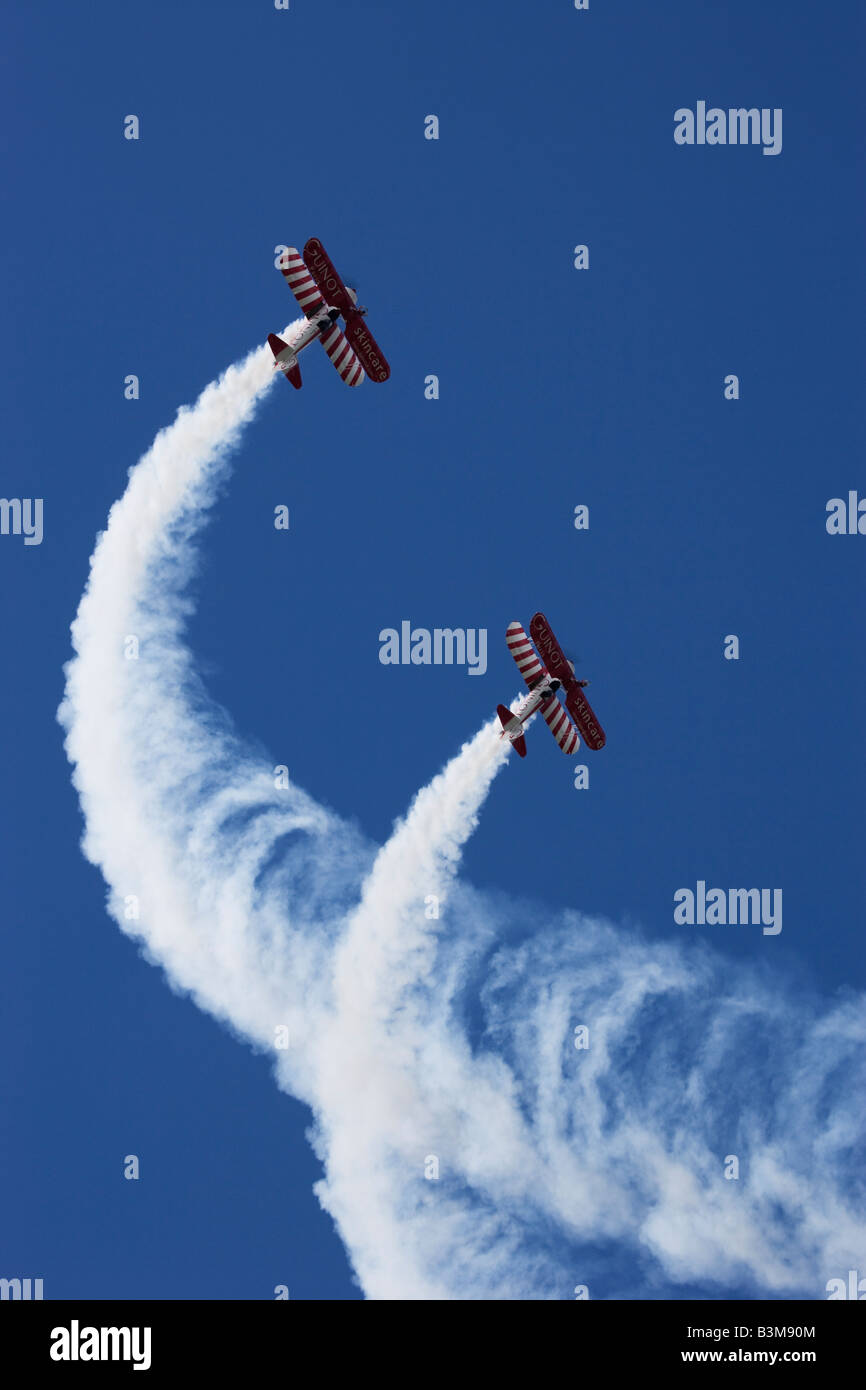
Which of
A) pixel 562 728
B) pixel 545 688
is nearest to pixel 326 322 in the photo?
pixel 545 688

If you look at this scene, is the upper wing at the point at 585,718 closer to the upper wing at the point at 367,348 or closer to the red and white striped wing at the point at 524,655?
the red and white striped wing at the point at 524,655

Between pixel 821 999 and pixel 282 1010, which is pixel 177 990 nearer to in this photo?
pixel 282 1010

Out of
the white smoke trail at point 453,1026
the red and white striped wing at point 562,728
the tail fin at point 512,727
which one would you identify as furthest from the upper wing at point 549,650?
the white smoke trail at point 453,1026

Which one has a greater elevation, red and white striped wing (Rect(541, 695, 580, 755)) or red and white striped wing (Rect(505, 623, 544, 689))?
red and white striped wing (Rect(505, 623, 544, 689))

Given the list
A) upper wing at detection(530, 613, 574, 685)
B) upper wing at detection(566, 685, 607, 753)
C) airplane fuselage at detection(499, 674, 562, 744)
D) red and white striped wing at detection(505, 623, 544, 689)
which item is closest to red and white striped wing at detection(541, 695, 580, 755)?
upper wing at detection(566, 685, 607, 753)

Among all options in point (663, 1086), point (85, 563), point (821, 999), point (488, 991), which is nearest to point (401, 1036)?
point (488, 991)

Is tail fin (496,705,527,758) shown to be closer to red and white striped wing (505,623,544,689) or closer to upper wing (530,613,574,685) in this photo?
red and white striped wing (505,623,544,689)
